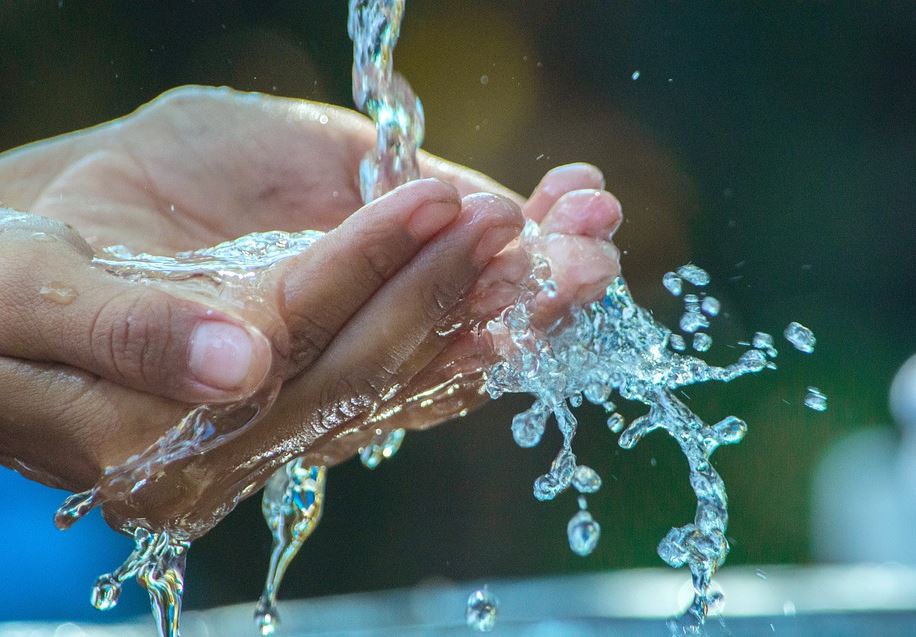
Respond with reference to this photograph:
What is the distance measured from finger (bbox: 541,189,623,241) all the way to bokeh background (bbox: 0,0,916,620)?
1.08m

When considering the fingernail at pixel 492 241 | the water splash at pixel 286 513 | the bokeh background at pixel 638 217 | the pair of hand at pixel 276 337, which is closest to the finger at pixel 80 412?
the pair of hand at pixel 276 337

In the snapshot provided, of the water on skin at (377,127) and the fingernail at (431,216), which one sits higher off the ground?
the fingernail at (431,216)

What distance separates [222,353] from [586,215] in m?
0.39

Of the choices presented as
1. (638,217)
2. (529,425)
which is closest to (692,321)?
(529,425)

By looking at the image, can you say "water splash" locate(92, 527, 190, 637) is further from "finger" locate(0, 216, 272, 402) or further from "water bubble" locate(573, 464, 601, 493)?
"water bubble" locate(573, 464, 601, 493)

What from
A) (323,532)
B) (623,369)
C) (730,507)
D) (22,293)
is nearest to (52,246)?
(22,293)

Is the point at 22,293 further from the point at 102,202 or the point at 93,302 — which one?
the point at 102,202

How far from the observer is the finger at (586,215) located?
2.96ft

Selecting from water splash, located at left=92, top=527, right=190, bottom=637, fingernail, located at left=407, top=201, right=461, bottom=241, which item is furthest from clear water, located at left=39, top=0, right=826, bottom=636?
fingernail, located at left=407, top=201, right=461, bottom=241

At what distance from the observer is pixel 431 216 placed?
654mm

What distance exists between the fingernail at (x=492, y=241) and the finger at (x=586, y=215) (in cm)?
23

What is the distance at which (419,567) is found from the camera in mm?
2912

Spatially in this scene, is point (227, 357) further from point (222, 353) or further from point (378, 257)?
point (378, 257)

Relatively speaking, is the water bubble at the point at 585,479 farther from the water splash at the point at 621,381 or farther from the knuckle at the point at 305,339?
the knuckle at the point at 305,339
